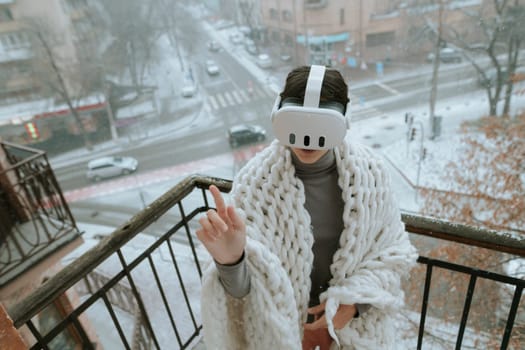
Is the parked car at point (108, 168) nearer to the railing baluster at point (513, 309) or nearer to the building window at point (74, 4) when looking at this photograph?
the building window at point (74, 4)

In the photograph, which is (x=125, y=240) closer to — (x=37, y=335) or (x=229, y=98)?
(x=37, y=335)

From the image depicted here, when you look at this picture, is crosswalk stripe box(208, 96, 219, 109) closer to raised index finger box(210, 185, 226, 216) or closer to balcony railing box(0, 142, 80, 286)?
balcony railing box(0, 142, 80, 286)

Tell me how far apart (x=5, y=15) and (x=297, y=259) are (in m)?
11.6

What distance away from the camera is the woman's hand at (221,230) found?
0.79 meters

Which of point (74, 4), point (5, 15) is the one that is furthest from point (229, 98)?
point (5, 15)

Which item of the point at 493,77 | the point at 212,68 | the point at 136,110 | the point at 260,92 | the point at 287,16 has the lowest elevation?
the point at 136,110

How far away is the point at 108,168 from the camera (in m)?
9.76

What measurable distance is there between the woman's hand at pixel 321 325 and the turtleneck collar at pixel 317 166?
360 mm

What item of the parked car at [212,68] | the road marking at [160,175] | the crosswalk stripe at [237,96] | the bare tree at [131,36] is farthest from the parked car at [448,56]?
the bare tree at [131,36]

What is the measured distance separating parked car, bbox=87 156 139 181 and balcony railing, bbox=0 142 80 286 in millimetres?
6399

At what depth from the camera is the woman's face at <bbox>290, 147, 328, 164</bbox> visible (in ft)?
3.07

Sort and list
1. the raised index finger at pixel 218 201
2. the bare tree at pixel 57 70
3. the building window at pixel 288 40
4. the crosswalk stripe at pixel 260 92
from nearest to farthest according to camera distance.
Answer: the raised index finger at pixel 218 201, the bare tree at pixel 57 70, the building window at pixel 288 40, the crosswalk stripe at pixel 260 92

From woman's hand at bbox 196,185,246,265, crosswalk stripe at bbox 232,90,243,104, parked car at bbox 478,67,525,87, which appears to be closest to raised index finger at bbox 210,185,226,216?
woman's hand at bbox 196,185,246,265

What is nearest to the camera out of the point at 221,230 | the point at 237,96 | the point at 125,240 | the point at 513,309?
the point at 221,230
